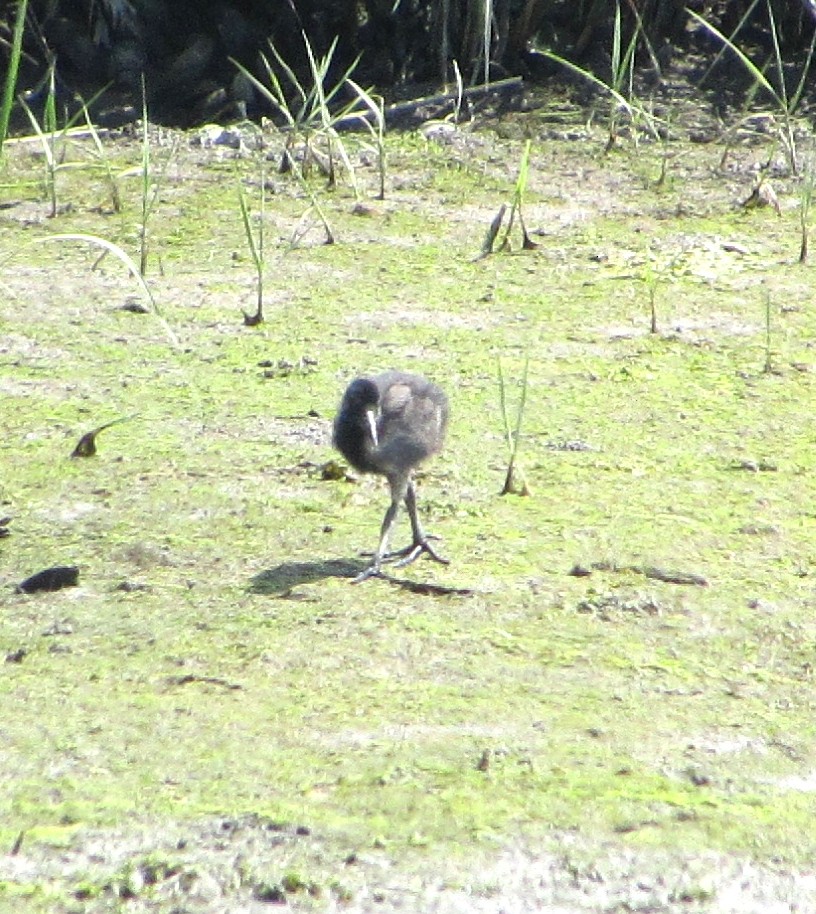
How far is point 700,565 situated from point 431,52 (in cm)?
514

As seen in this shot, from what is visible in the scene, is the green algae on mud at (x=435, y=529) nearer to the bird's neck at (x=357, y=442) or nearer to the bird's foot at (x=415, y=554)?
the bird's foot at (x=415, y=554)

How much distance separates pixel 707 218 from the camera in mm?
7668

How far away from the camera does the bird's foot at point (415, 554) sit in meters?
4.48

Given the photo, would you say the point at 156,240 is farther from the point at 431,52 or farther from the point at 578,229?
the point at 431,52

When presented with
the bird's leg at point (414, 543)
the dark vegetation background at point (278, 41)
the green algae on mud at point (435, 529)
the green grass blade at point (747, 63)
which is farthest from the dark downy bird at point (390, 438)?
the dark vegetation background at point (278, 41)

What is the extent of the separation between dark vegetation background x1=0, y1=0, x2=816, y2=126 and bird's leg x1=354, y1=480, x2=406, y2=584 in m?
4.63

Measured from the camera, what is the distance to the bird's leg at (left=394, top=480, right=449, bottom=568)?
448cm

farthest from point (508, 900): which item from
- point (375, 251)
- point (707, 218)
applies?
point (707, 218)

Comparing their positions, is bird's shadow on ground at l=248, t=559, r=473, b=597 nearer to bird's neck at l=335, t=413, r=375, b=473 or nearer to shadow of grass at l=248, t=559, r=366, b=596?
shadow of grass at l=248, t=559, r=366, b=596

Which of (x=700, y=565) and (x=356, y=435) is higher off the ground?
(x=356, y=435)

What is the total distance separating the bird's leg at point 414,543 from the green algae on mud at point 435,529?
66mm

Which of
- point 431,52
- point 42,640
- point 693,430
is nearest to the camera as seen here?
point 42,640

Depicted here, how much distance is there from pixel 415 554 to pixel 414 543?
6cm

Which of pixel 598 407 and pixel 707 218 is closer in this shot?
pixel 598 407
